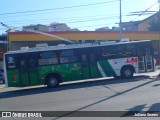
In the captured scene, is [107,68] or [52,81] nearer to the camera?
[52,81]

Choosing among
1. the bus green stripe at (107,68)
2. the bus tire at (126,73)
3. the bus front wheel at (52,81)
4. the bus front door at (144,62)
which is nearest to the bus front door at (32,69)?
the bus front wheel at (52,81)

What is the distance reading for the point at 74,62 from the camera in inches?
843

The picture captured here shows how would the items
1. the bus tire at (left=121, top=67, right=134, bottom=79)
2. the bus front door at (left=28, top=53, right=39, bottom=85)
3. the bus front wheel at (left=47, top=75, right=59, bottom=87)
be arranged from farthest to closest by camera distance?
1. the bus tire at (left=121, top=67, right=134, bottom=79)
2. the bus front wheel at (left=47, top=75, right=59, bottom=87)
3. the bus front door at (left=28, top=53, right=39, bottom=85)

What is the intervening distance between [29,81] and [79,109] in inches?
395

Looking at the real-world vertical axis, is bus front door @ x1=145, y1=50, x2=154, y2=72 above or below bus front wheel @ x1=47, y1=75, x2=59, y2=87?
above

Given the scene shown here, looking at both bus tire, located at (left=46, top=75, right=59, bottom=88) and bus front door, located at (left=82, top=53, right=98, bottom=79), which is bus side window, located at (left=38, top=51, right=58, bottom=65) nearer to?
bus tire, located at (left=46, top=75, right=59, bottom=88)

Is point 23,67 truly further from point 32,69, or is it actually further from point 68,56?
point 68,56

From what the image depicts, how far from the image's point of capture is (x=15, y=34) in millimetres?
42719

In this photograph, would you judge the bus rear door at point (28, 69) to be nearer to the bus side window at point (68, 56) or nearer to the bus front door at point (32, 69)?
the bus front door at point (32, 69)

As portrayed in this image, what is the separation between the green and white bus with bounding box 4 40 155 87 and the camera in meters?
20.7

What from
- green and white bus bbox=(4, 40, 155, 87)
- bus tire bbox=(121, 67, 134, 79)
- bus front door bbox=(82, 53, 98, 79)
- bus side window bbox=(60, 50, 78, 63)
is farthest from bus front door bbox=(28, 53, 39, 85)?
bus tire bbox=(121, 67, 134, 79)

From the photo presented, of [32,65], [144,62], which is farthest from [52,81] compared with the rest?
[144,62]

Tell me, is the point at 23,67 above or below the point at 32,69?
above

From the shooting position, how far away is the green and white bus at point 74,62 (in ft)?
67.8
